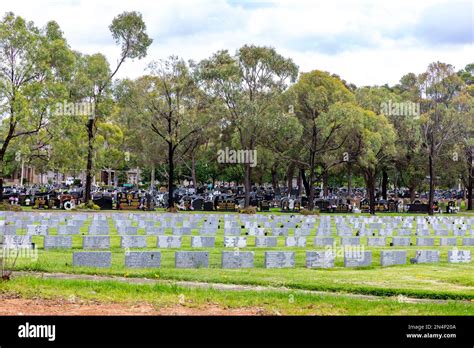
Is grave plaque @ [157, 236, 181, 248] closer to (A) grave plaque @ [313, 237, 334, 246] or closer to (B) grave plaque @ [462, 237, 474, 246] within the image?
(A) grave plaque @ [313, 237, 334, 246]

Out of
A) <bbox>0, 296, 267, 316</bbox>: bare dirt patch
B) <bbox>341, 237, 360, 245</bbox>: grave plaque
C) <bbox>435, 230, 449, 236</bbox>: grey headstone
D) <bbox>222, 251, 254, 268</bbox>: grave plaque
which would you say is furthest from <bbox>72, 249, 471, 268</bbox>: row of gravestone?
<bbox>435, 230, 449, 236</bbox>: grey headstone

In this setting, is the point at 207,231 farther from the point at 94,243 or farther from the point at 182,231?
the point at 94,243

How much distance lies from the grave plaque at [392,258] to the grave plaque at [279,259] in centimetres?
254

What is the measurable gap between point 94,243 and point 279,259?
20.6 feet

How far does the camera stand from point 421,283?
14.2 meters

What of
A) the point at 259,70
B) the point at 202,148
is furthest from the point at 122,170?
the point at 259,70

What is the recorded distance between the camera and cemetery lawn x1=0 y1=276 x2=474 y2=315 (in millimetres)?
10320

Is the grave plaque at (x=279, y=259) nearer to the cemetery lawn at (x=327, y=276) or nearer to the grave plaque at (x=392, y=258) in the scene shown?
the cemetery lawn at (x=327, y=276)

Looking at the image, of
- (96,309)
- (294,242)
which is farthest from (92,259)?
(294,242)

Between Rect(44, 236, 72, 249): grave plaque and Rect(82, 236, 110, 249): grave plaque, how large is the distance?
596 mm

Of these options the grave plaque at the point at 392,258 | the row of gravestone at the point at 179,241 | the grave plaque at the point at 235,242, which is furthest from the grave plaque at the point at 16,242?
the grave plaque at the point at 392,258
